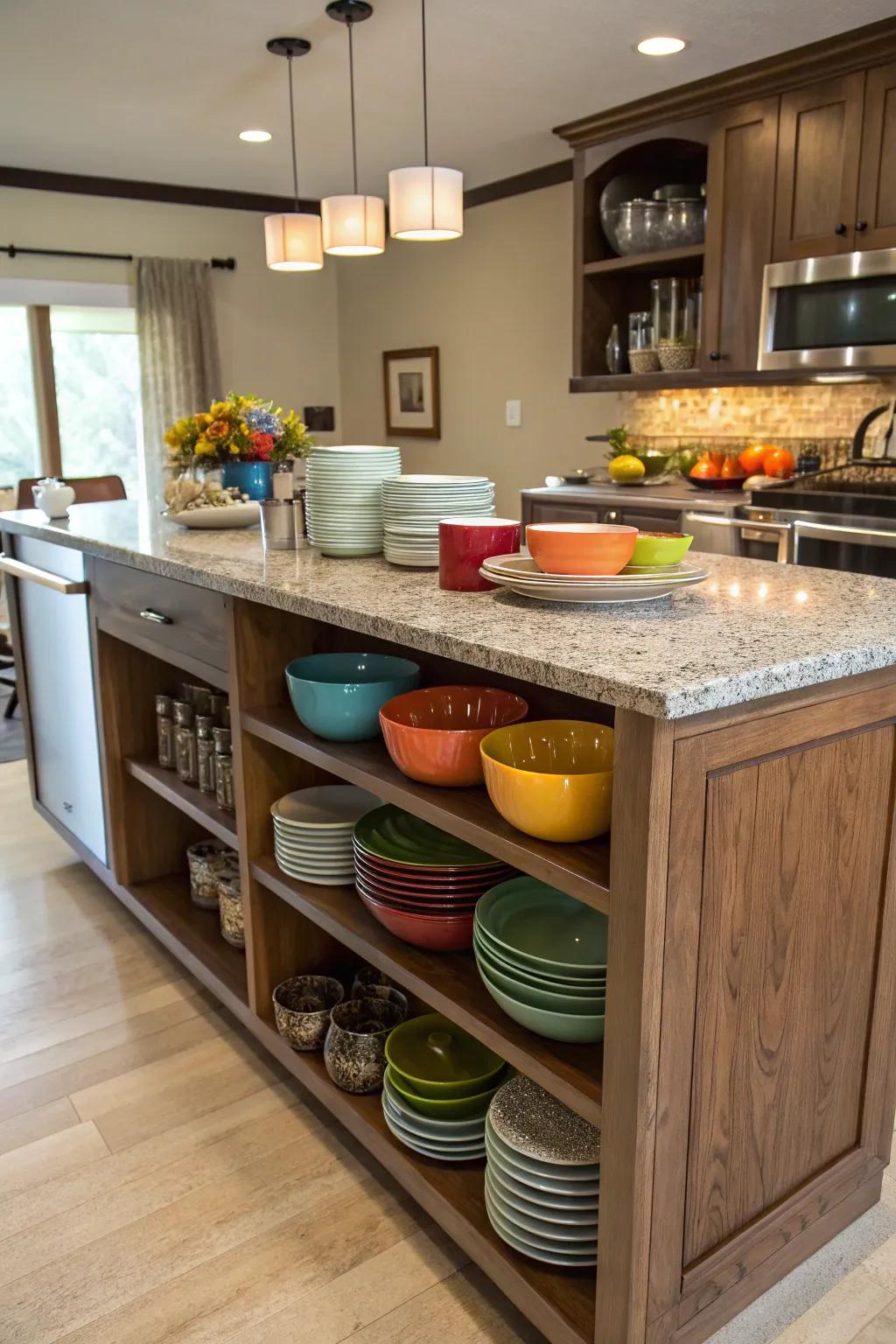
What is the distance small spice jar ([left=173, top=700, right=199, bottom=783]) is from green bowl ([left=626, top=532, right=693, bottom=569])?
3.94 feet

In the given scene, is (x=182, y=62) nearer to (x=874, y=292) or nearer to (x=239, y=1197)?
(x=874, y=292)

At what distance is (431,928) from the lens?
5.13ft

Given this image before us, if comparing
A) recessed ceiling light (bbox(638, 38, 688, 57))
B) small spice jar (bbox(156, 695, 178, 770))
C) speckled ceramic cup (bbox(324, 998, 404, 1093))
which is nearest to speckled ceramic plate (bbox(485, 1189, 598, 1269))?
speckled ceramic cup (bbox(324, 998, 404, 1093))

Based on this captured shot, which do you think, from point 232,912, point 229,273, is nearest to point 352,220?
point 232,912

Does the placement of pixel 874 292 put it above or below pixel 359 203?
below

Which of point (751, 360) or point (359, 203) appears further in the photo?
point (751, 360)

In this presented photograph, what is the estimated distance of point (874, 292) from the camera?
11.1ft

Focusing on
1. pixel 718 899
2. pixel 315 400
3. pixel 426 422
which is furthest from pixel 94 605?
pixel 315 400

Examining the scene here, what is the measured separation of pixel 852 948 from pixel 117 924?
1908 mm

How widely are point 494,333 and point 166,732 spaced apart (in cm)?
353

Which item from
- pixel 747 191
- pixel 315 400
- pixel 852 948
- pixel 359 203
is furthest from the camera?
pixel 315 400

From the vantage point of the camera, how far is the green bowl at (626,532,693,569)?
1.54 metres

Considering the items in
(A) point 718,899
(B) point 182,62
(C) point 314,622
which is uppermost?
(B) point 182,62

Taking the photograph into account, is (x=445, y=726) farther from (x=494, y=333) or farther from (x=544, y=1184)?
(x=494, y=333)
